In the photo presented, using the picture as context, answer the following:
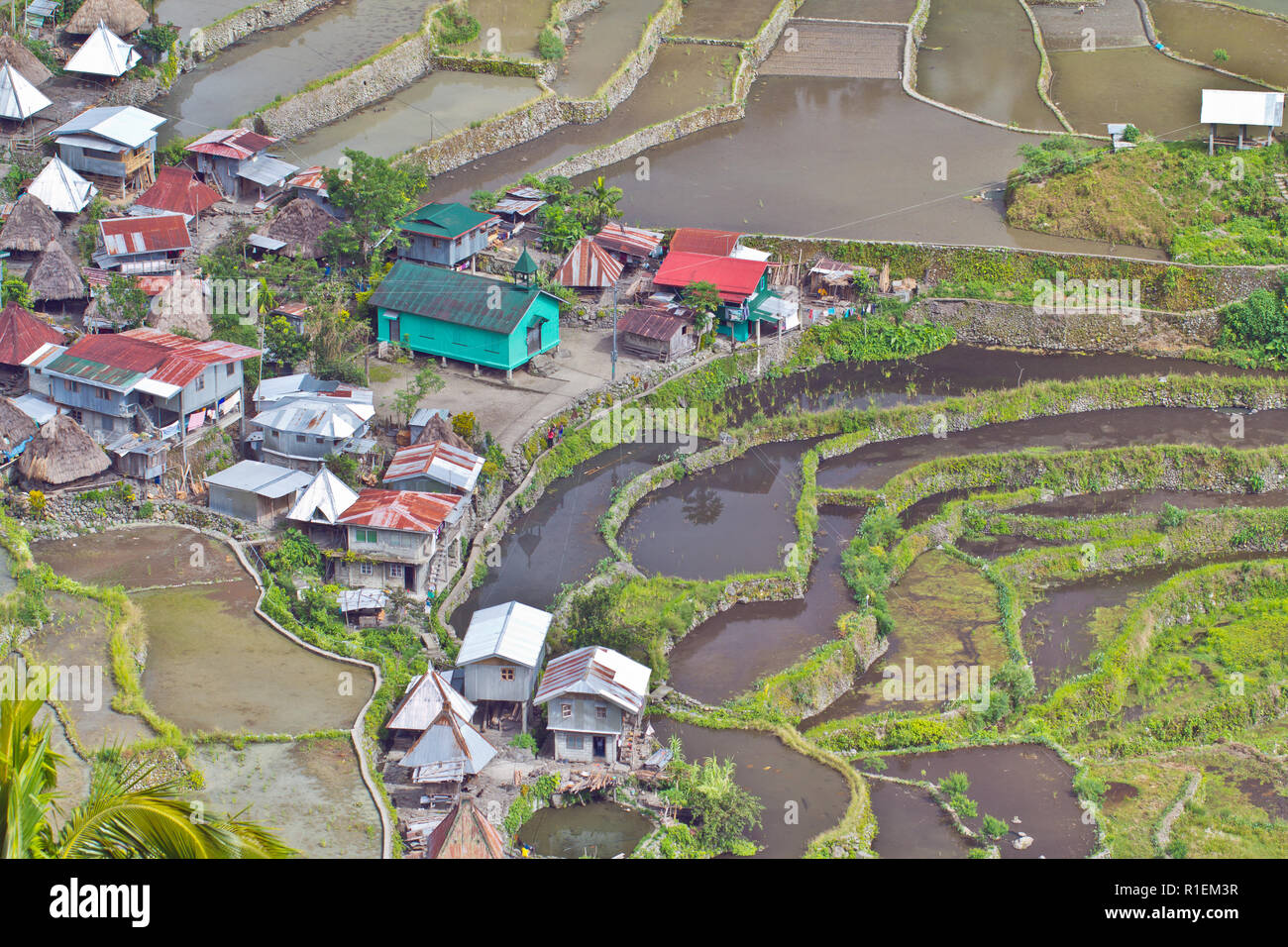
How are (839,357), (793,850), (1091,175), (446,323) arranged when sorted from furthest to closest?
(1091,175)
(839,357)
(446,323)
(793,850)

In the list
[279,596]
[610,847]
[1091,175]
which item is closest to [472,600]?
[279,596]

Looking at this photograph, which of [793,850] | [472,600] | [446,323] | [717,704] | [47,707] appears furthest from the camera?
[446,323]

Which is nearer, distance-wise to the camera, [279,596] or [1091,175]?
[279,596]

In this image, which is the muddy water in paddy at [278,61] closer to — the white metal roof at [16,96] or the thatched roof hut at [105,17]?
the thatched roof hut at [105,17]

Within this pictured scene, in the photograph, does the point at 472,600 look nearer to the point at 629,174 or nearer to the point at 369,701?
the point at 369,701

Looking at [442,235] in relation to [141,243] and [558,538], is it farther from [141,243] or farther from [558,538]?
[558,538]

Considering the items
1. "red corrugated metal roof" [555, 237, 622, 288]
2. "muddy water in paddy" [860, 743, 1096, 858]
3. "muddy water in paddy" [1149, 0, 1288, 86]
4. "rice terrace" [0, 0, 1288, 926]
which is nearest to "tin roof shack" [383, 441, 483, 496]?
"rice terrace" [0, 0, 1288, 926]
